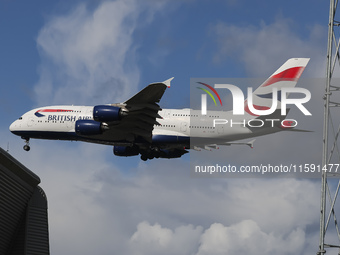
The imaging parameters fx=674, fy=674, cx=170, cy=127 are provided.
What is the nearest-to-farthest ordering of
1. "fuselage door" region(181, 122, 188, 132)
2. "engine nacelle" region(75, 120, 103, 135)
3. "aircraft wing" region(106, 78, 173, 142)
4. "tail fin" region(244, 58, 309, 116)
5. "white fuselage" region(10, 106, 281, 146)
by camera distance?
"aircraft wing" region(106, 78, 173, 142), "engine nacelle" region(75, 120, 103, 135), "white fuselage" region(10, 106, 281, 146), "fuselage door" region(181, 122, 188, 132), "tail fin" region(244, 58, 309, 116)

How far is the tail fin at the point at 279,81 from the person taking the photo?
69344 mm

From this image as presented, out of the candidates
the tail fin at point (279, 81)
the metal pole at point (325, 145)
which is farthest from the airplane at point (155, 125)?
the metal pole at point (325, 145)

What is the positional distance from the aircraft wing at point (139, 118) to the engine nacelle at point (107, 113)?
4.20 feet

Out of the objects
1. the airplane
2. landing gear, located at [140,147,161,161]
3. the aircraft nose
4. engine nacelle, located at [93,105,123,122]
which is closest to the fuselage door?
the airplane

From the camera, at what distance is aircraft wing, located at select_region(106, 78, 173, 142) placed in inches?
2479

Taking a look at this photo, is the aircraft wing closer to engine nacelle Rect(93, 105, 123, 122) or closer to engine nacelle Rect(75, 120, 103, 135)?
engine nacelle Rect(93, 105, 123, 122)

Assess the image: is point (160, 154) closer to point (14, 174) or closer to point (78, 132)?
point (78, 132)

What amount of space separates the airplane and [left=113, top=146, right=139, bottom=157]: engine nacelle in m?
0.15

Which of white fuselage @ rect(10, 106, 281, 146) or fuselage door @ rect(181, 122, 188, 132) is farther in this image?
fuselage door @ rect(181, 122, 188, 132)

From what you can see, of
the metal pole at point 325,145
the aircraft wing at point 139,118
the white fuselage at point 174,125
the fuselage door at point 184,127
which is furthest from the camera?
the fuselage door at point 184,127

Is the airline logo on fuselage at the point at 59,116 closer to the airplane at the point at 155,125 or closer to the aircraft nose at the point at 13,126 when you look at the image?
the airplane at the point at 155,125

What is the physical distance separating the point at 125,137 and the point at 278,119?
15.6 m

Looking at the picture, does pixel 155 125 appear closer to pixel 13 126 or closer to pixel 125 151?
pixel 125 151

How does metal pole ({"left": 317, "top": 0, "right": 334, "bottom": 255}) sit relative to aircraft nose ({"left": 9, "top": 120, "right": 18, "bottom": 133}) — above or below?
below
